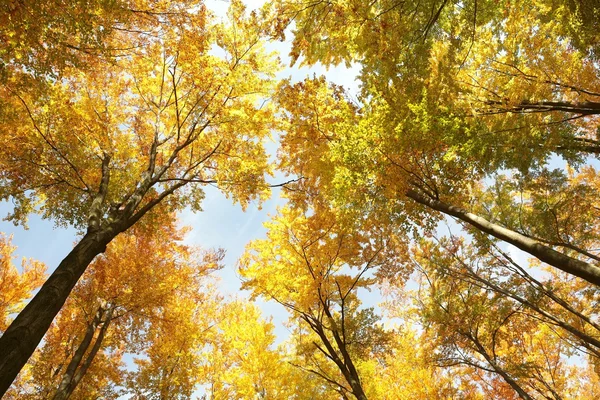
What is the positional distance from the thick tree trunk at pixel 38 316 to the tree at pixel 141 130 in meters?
0.50

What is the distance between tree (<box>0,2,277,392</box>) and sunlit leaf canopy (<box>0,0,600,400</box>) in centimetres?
5

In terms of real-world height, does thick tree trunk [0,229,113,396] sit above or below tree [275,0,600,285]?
below

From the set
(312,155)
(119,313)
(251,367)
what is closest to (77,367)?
(119,313)

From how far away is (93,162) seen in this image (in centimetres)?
642

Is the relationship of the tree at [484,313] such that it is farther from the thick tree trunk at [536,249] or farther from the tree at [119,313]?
the tree at [119,313]

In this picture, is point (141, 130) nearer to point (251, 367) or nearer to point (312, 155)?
point (312, 155)

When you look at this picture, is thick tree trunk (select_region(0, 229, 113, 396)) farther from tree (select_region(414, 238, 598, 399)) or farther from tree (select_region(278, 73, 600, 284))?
tree (select_region(414, 238, 598, 399))

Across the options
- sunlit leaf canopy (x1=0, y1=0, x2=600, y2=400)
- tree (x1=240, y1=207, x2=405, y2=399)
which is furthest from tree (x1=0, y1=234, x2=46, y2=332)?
tree (x1=240, y1=207, x2=405, y2=399)

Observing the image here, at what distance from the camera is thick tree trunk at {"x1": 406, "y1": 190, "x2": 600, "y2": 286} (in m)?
3.50

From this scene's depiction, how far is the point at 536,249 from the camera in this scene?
3.96 meters

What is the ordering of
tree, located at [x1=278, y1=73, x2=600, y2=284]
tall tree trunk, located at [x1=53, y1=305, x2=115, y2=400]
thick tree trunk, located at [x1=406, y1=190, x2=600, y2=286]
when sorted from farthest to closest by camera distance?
tall tree trunk, located at [x1=53, y1=305, x2=115, y2=400] → tree, located at [x1=278, y1=73, x2=600, y2=284] → thick tree trunk, located at [x1=406, y1=190, x2=600, y2=286]

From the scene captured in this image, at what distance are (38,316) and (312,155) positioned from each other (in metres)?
5.34

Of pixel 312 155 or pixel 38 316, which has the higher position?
pixel 312 155

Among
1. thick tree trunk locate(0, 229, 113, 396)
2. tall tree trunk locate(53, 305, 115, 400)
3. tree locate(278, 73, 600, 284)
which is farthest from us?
tall tree trunk locate(53, 305, 115, 400)
